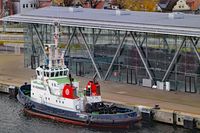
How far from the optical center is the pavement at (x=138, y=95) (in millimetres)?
60562

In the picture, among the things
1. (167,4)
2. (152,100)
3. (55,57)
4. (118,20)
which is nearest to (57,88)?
(55,57)

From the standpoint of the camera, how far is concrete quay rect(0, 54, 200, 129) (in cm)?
5747

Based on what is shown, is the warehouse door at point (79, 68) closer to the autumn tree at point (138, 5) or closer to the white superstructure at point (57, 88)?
the white superstructure at point (57, 88)

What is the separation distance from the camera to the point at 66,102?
60.2 meters

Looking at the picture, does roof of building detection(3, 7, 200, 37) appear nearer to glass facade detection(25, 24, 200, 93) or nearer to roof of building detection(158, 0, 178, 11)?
glass facade detection(25, 24, 200, 93)

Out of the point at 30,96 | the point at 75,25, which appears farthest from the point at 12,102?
the point at 75,25

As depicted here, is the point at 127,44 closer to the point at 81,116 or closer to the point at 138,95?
the point at 138,95

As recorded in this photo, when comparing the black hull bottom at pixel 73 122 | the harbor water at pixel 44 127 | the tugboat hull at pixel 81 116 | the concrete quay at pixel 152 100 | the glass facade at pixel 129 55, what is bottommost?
the harbor water at pixel 44 127

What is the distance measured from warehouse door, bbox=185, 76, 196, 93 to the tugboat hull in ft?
34.2

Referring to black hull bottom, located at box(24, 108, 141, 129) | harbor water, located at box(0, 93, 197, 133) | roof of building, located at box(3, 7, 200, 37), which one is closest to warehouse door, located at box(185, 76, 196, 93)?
roof of building, located at box(3, 7, 200, 37)

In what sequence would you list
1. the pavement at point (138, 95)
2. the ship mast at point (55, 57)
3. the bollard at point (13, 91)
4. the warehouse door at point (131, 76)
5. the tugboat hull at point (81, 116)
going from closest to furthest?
the tugboat hull at point (81, 116) → the pavement at point (138, 95) → the ship mast at point (55, 57) → the bollard at point (13, 91) → the warehouse door at point (131, 76)

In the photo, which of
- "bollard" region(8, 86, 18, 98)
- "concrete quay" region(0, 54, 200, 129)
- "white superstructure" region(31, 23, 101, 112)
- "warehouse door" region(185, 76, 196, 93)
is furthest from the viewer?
"bollard" region(8, 86, 18, 98)

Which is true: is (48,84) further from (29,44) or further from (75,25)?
(29,44)

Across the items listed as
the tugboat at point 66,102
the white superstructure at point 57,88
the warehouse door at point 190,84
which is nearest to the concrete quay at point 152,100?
the warehouse door at point 190,84
